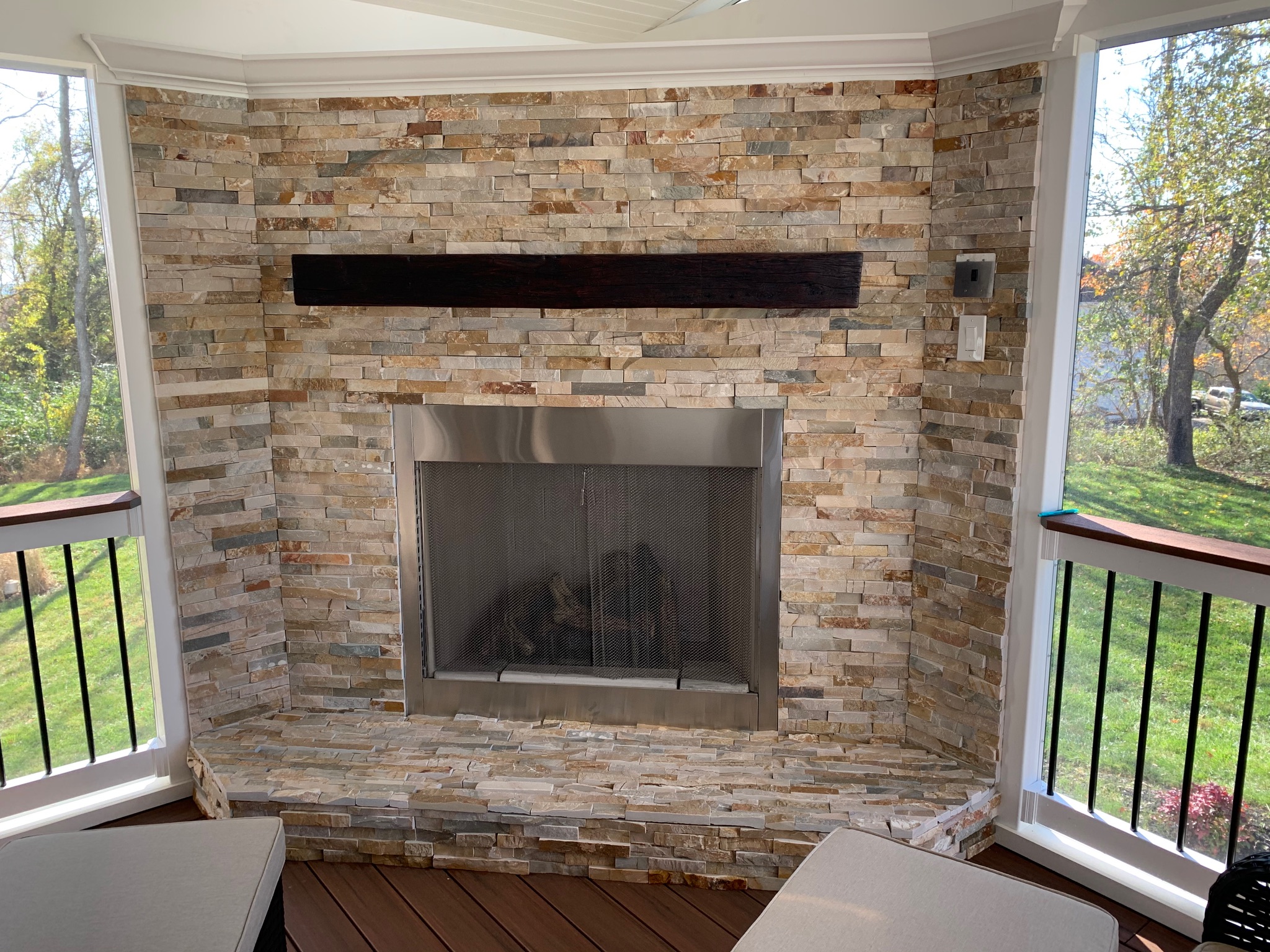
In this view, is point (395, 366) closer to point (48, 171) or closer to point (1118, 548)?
point (48, 171)

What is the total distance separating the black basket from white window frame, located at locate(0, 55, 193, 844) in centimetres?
294

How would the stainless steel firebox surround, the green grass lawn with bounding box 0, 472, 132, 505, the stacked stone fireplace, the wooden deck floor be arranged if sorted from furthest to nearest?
the stainless steel firebox surround → the green grass lawn with bounding box 0, 472, 132, 505 → the stacked stone fireplace → the wooden deck floor

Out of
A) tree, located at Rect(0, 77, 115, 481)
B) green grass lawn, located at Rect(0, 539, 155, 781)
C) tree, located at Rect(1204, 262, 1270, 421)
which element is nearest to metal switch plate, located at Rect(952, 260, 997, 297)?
tree, located at Rect(1204, 262, 1270, 421)

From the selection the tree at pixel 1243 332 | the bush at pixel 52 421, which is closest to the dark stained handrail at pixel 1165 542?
the tree at pixel 1243 332

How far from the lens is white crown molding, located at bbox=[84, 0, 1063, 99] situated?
2.62 metres

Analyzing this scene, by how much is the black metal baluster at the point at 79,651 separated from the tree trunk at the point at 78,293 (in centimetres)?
27

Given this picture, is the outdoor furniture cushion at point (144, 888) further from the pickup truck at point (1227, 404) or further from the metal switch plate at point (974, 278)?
the pickup truck at point (1227, 404)

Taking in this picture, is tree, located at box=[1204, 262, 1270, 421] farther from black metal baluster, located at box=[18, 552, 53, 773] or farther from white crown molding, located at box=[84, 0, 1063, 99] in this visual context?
black metal baluster, located at box=[18, 552, 53, 773]

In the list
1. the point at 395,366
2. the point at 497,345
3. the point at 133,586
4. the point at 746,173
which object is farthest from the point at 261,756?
the point at 746,173

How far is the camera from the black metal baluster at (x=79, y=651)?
2.93 m

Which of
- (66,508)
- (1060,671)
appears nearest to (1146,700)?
(1060,671)

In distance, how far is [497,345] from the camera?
9.81 feet

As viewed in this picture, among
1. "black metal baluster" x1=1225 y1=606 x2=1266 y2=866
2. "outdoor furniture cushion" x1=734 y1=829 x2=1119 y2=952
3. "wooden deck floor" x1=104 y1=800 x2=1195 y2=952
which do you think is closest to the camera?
"outdoor furniture cushion" x1=734 y1=829 x2=1119 y2=952

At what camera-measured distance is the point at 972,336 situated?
2.69m
